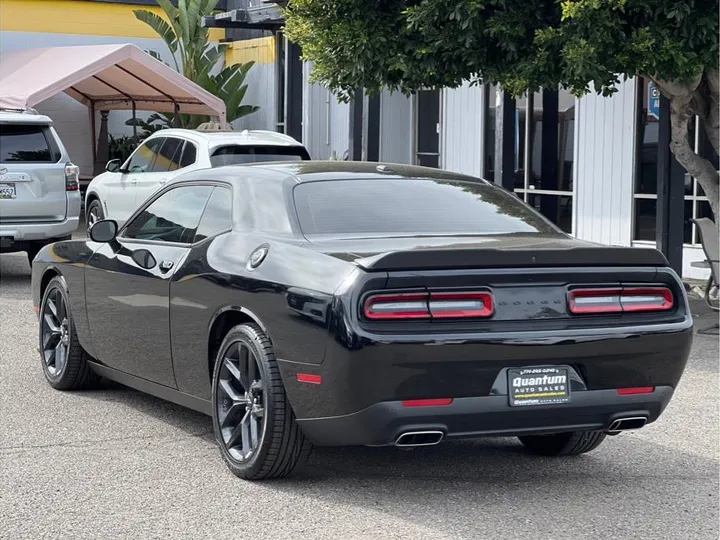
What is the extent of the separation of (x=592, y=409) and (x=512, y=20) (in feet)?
22.9

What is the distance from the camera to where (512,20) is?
12.1 metres

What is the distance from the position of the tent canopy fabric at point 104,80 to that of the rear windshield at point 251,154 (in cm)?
600

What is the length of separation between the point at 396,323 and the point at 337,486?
3.23 ft

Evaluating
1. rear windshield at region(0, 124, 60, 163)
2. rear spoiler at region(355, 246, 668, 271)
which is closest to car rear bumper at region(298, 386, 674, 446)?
rear spoiler at region(355, 246, 668, 271)

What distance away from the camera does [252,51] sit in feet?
99.3

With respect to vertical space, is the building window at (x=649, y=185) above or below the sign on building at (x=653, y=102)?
below

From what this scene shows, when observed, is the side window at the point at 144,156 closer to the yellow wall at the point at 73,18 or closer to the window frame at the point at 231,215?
the window frame at the point at 231,215

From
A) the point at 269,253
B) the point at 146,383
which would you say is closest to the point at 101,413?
the point at 146,383

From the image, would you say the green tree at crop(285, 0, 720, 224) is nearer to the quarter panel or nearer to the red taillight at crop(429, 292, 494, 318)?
the quarter panel

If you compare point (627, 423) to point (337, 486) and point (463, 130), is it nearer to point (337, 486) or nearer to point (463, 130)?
point (337, 486)

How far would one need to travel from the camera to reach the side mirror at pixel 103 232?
7.69m

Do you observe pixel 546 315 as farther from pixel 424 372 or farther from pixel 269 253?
pixel 269 253

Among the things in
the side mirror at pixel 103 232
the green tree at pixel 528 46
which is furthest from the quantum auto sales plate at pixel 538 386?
the green tree at pixel 528 46

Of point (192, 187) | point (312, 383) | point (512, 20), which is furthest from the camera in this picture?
point (512, 20)
